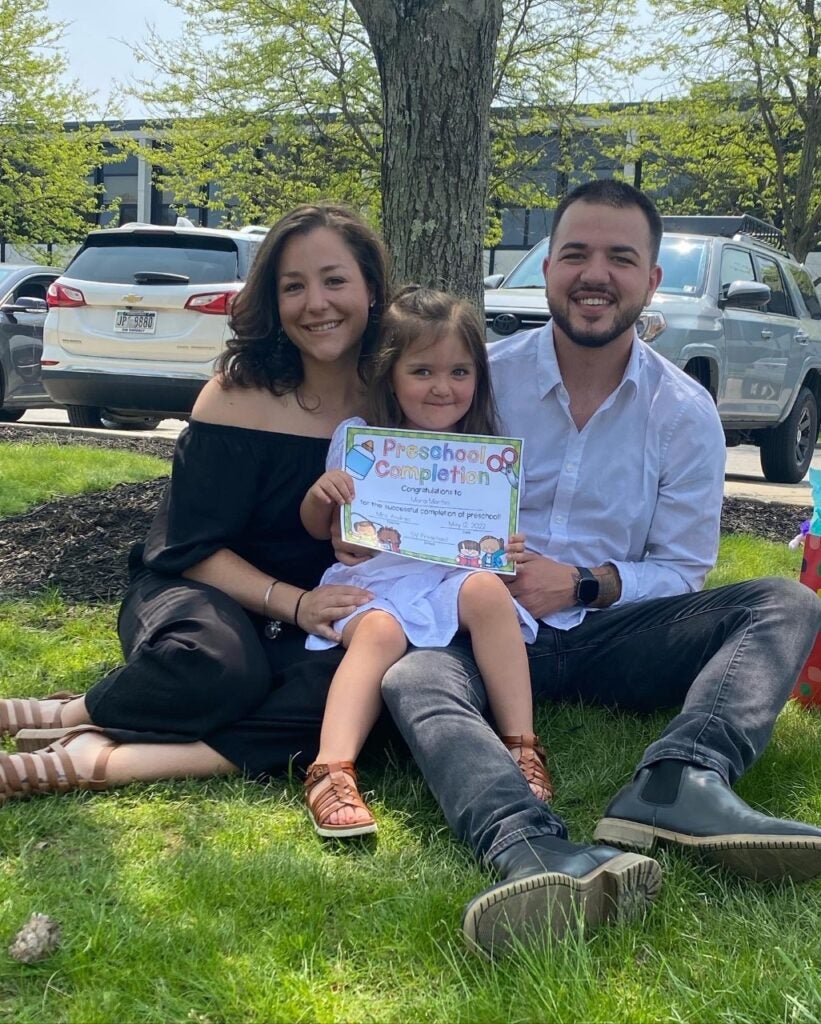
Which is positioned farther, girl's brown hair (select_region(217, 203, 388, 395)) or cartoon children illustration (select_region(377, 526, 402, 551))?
girl's brown hair (select_region(217, 203, 388, 395))

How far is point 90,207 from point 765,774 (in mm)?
27674

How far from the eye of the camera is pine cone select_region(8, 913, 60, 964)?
2055 mm

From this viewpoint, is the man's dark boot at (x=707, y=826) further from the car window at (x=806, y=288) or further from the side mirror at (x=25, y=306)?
the side mirror at (x=25, y=306)

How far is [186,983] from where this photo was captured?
2.02 metres

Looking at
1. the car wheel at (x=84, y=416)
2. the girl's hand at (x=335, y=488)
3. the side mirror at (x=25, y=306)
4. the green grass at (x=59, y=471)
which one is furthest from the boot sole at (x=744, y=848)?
the side mirror at (x=25, y=306)

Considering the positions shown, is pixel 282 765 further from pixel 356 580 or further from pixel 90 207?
pixel 90 207

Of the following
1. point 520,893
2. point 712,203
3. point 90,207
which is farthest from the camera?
point 90,207

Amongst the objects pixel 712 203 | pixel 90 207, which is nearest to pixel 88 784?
pixel 712 203

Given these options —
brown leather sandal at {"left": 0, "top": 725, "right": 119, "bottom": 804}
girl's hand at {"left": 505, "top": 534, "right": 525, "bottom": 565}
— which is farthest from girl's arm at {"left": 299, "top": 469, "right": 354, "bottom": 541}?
brown leather sandal at {"left": 0, "top": 725, "right": 119, "bottom": 804}

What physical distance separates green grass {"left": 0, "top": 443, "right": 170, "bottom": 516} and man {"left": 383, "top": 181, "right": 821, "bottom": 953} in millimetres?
3845

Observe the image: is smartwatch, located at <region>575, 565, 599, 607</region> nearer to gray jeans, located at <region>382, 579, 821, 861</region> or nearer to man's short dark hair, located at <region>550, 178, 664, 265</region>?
gray jeans, located at <region>382, 579, 821, 861</region>

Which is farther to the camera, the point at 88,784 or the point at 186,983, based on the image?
the point at 88,784

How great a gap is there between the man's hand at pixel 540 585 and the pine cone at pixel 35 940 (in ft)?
5.07

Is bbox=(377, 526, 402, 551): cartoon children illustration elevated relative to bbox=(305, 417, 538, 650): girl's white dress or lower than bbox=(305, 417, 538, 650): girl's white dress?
elevated
